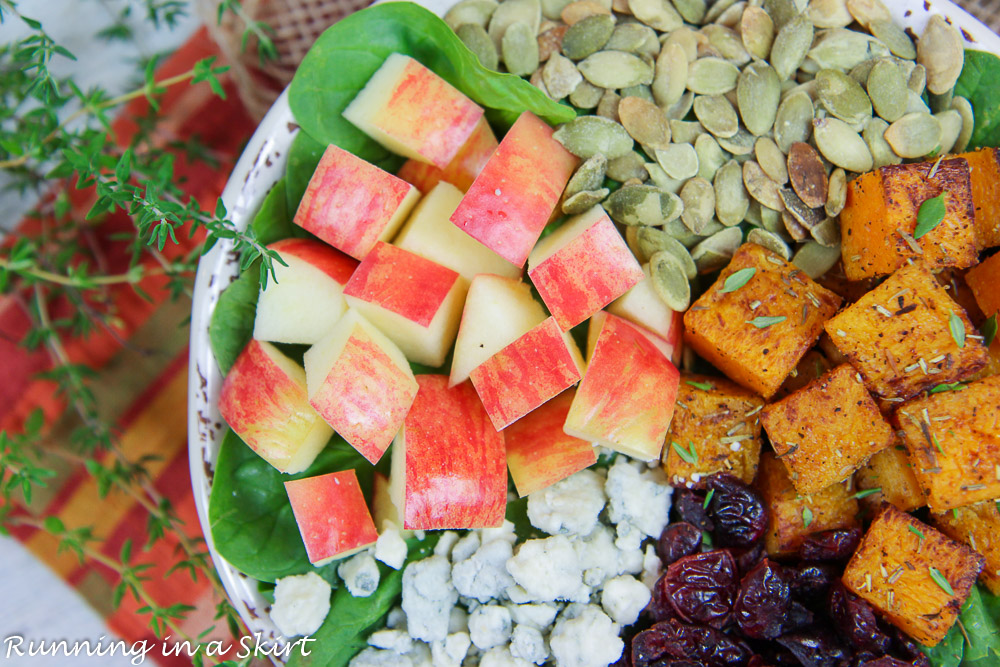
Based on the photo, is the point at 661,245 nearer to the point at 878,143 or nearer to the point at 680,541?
the point at 878,143

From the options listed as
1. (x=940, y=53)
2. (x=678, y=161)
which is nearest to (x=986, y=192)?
(x=940, y=53)

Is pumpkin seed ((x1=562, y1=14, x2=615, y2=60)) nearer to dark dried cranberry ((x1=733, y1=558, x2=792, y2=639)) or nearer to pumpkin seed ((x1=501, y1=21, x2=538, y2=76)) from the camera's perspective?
pumpkin seed ((x1=501, y1=21, x2=538, y2=76))

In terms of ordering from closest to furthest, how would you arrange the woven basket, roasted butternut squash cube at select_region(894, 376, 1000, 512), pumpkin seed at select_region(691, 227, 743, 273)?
roasted butternut squash cube at select_region(894, 376, 1000, 512), pumpkin seed at select_region(691, 227, 743, 273), the woven basket

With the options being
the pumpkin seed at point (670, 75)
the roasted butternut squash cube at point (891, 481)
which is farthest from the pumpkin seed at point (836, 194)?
the roasted butternut squash cube at point (891, 481)

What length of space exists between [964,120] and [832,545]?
0.81 metres

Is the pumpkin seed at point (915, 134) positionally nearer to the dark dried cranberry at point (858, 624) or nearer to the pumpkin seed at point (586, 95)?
the pumpkin seed at point (586, 95)

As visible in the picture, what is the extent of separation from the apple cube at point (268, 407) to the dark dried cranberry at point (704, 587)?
0.70 m

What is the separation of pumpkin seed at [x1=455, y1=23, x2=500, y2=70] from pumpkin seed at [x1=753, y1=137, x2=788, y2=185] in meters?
0.52

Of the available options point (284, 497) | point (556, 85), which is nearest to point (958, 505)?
point (556, 85)

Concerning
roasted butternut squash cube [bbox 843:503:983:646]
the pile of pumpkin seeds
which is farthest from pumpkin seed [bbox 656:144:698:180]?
roasted butternut squash cube [bbox 843:503:983:646]

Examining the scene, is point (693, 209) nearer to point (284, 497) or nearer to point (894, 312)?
point (894, 312)

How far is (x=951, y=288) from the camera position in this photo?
1.24 m

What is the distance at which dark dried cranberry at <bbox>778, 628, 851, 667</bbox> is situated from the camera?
1127 mm

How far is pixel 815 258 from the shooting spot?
130 centimetres
